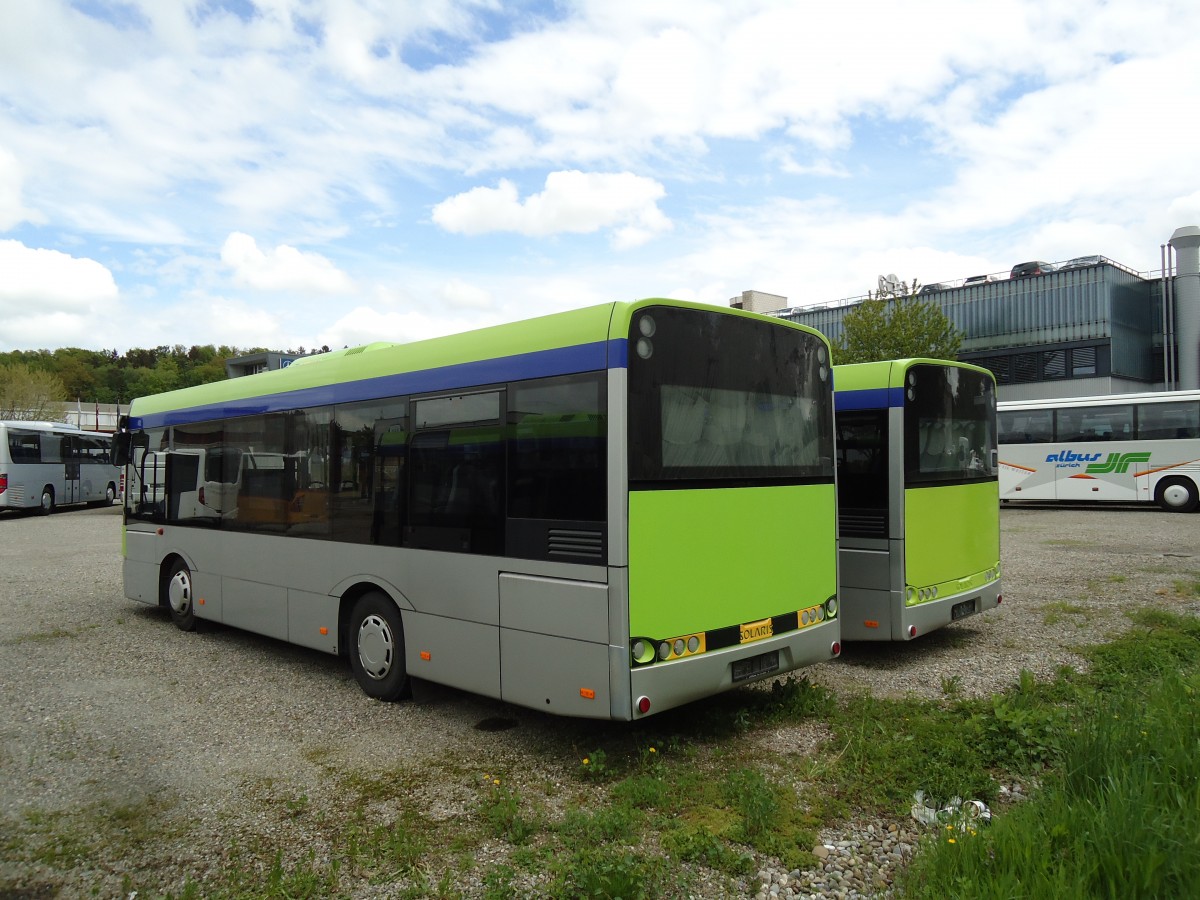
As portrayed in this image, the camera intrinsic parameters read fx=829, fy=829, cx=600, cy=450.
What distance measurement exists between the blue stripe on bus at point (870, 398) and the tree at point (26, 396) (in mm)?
62787

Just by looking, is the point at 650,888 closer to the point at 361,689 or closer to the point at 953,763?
the point at 953,763

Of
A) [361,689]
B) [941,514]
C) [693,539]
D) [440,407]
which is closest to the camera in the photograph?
[693,539]

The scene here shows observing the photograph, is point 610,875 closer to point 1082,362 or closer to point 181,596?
point 181,596

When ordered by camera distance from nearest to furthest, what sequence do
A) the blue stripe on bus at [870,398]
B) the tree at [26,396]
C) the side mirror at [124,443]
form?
the blue stripe on bus at [870,398] → the side mirror at [124,443] → the tree at [26,396]

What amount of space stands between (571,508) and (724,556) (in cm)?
106

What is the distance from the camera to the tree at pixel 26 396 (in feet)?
188

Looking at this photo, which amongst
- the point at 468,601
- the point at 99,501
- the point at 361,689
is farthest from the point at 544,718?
the point at 99,501

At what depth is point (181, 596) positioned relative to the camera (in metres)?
9.59

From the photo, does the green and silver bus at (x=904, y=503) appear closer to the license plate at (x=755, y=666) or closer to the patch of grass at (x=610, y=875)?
the license plate at (x=755, y=666)

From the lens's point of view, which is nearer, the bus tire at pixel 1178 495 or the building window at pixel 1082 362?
the bus tire at pixel 1178 495

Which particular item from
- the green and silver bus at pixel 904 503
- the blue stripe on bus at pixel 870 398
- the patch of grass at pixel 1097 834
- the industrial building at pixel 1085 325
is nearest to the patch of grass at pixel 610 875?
the patch of grass at pixel 1097 834

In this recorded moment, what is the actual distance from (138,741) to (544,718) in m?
2.87

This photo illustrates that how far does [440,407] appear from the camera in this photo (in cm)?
612

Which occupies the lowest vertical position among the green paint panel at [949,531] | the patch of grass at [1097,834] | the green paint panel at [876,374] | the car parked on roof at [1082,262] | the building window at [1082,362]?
the patch of grass at [1097,834]
